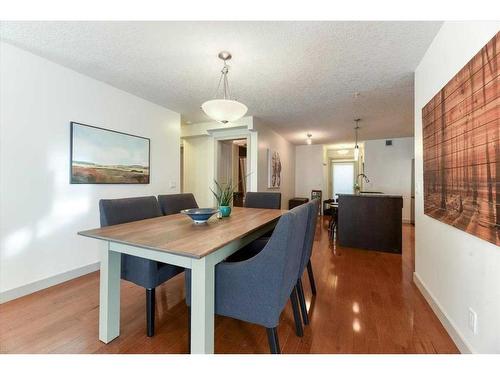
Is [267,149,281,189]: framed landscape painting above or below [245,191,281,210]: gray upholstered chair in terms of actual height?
above

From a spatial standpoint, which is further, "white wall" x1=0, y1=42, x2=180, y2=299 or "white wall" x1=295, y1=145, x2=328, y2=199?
"white wall" x1=295, y1=145, x2=328, y2=199

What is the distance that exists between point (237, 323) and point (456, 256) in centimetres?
159

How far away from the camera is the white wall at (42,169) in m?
1.95

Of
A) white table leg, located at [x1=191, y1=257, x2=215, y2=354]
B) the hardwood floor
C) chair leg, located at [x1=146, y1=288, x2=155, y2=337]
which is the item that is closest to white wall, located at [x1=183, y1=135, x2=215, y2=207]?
the hardwood floor

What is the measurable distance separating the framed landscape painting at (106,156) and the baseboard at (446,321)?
354 cm

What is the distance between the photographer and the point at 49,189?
2.23m

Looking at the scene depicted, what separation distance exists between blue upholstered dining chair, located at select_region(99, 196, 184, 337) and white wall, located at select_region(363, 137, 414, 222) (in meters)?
5.98

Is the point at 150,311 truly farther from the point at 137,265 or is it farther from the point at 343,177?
the point at 343,177

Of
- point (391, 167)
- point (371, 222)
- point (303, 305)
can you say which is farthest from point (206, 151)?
point (391, 167)

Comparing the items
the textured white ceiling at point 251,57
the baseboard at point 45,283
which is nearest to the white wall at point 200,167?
the textured white ceiling at point 251,57

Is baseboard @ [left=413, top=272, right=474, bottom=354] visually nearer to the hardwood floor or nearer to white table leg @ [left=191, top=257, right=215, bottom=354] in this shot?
the hardwood floor

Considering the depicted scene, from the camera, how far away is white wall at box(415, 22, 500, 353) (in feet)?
3.65

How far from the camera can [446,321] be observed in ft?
5.04
